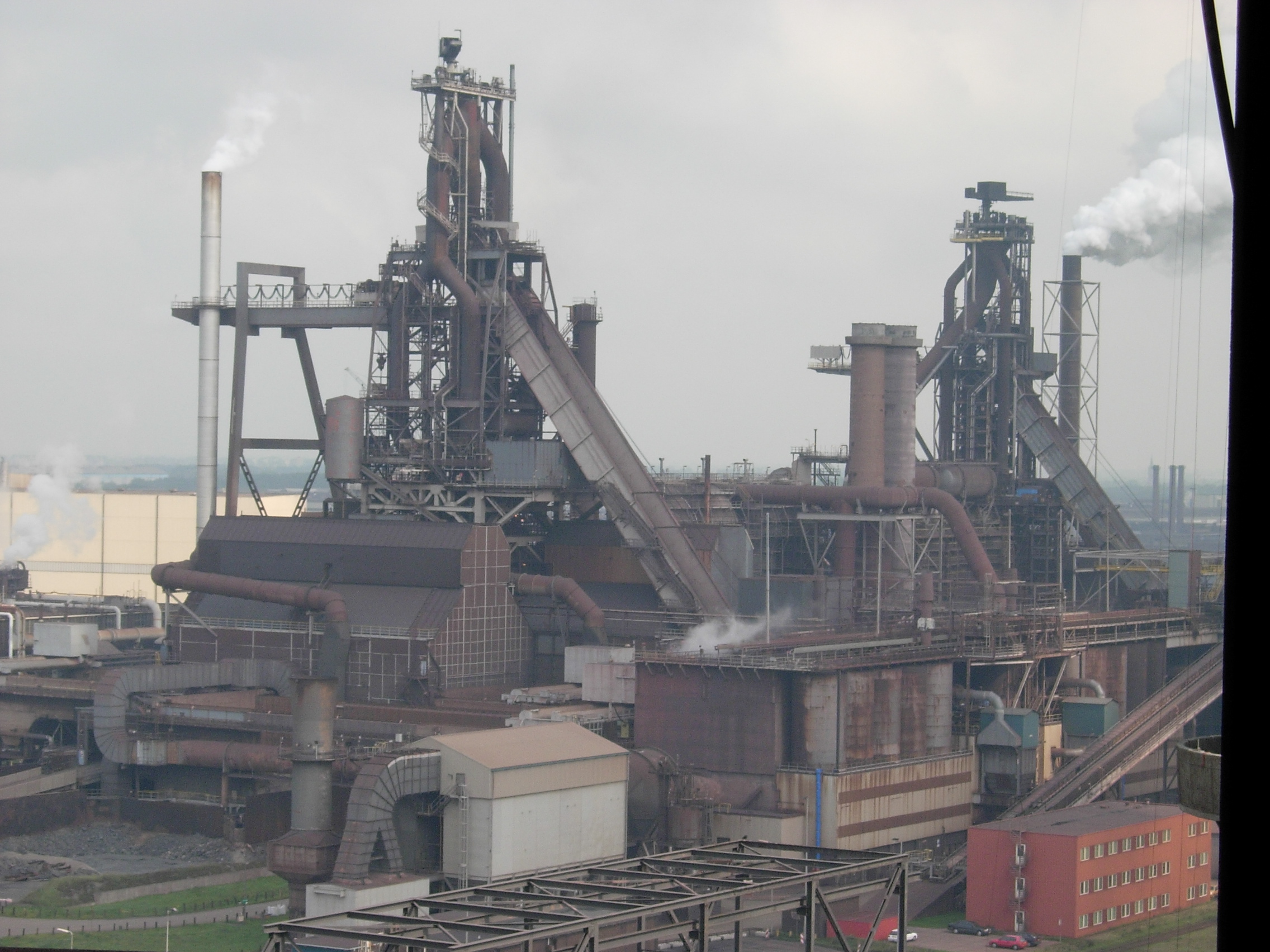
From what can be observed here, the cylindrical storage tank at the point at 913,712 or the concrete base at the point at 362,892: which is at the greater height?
the cylindrical storage tank at the point at 913,712

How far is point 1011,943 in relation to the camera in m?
35.5

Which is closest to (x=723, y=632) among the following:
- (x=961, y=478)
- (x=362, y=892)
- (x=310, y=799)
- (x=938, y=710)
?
(x=938, y=710)

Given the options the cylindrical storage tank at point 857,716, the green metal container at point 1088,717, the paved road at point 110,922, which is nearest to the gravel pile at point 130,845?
the paved road at point 110,922

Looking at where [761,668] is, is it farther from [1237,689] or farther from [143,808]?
[1237,689]

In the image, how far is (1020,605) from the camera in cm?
5931

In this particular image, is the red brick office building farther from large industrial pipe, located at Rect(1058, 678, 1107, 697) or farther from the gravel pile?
the gravel pile

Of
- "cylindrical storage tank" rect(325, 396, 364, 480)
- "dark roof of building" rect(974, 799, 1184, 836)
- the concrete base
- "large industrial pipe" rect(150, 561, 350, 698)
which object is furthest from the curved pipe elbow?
"dark roof of building" rect(974, 799, 1184, 836)

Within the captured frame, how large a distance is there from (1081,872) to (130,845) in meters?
21.8

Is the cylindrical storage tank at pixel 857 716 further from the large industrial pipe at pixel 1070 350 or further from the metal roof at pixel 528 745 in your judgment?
the large industrial pipe at pixel 1070 350

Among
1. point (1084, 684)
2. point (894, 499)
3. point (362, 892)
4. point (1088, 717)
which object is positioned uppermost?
point (894, 499)

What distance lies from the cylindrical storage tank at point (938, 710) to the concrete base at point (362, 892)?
50.3 ft

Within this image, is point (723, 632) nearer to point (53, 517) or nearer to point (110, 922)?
point (110, 922)

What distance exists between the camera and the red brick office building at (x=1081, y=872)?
36.5m

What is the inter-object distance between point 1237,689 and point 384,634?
44.2 metres
